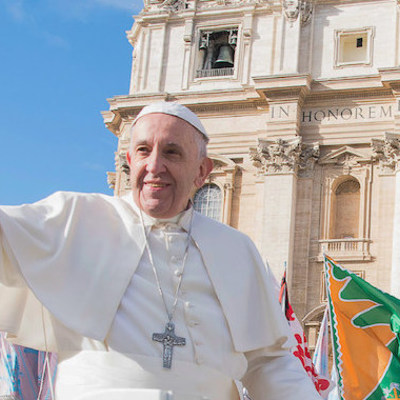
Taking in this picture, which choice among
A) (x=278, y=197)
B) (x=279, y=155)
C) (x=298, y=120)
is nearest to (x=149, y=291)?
(x=278, y=197)

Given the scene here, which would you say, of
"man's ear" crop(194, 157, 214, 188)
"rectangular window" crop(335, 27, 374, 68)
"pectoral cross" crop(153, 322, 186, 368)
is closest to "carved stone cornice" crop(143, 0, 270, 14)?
"rectangular window" crop(335, 27, 374, 68)

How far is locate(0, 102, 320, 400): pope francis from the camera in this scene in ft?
8.03

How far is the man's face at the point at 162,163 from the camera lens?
106 inches

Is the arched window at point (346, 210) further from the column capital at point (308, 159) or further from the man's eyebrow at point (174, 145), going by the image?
the man's eyebrow at point (174, 145)

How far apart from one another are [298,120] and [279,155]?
3.43 ft

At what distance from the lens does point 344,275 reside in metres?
8.41

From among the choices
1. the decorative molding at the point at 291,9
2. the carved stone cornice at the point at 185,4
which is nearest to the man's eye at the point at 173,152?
the decorative molding at the point at 291,9

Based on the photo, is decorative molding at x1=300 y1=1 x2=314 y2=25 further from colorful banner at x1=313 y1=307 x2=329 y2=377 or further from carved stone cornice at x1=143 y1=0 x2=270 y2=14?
colorful banner at x1=313 y1=307 x2=329 y2=377

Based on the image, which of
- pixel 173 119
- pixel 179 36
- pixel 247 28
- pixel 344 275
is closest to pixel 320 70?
pixel 247 28

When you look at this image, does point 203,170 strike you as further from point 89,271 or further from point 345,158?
point 345,158

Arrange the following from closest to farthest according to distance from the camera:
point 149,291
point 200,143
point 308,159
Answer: point 149,291 → point 200,143 → point 308,159

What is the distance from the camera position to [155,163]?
8.72 ft

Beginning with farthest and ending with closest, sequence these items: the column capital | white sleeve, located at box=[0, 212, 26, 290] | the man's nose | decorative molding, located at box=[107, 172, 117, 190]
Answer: decorative molding, located at box=[107, 172, 117, 190]
the column capital
the man's nose
white sleeve, located at box=[0, 212, 26, 290]

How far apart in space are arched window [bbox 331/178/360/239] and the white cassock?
17280 mm
